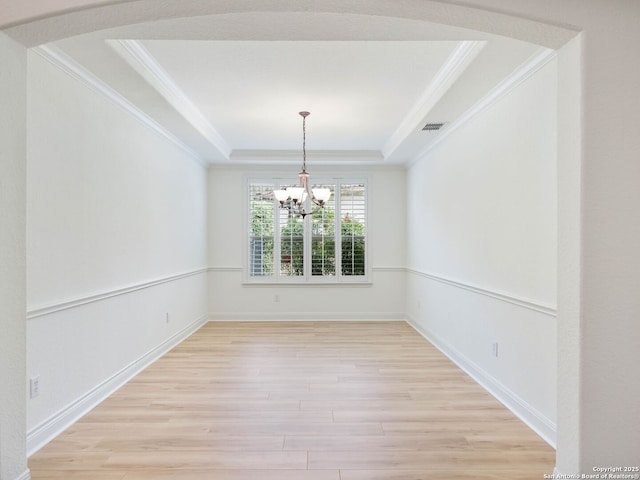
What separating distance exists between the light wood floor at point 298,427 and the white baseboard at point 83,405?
0.20ft

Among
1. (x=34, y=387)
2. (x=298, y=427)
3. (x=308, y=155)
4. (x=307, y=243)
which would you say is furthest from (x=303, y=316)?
(x=34, y=387)

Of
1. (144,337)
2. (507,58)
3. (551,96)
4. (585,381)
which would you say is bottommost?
(144,337)

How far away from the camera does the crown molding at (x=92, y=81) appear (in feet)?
9.00

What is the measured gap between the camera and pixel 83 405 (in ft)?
10.3

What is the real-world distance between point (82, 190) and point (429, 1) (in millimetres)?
2786

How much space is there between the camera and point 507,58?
2.87 m

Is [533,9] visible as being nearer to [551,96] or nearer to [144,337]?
[551,96]

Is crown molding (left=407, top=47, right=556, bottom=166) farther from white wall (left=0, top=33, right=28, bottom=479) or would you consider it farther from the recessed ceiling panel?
white wall (left=0, top=33, right=28, bottom=479)

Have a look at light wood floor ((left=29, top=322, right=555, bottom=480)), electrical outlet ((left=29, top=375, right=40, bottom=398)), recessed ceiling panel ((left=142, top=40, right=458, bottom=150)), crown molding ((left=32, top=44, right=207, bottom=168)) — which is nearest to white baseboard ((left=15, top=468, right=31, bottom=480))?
light wood floor ((left=29, top=322, right=555, bottom=480))

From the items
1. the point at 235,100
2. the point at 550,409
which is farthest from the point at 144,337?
the point at 550,409

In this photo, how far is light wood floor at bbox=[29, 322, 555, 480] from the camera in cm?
239

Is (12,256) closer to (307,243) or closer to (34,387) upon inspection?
(34,387)

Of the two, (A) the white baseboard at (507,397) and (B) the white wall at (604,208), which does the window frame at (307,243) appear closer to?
(A) the white baseboard at (507,397)

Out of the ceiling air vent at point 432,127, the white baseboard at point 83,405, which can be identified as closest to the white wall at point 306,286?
the white baseboard at point 83,405
